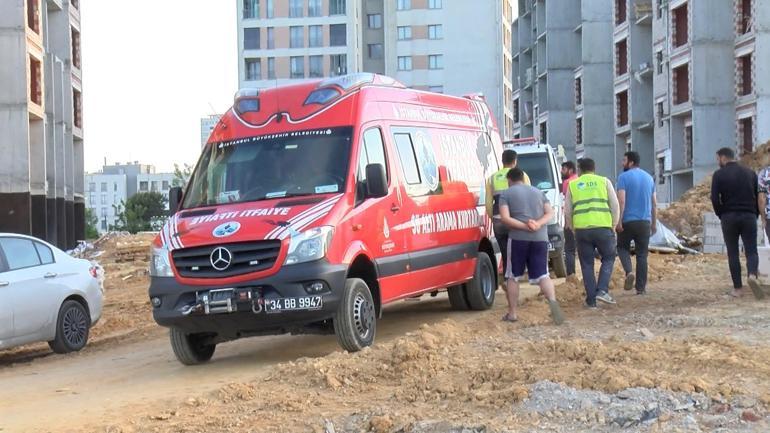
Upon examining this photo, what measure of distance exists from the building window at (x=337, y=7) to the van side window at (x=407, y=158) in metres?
86.5

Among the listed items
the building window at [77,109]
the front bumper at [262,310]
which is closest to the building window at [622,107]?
the building window at [77,109]

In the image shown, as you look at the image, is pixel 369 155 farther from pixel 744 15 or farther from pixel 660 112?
pixel 660 112

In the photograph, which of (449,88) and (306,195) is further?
(449,88)

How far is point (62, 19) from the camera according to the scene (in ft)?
164

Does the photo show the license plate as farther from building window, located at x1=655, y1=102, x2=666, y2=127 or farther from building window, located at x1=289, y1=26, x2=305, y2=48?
building window, located at x1=289, y1=26, x2=305, y2=48

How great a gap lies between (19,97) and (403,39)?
64.1 metres

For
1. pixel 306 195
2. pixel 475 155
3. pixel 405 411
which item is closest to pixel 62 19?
pixel 475 155

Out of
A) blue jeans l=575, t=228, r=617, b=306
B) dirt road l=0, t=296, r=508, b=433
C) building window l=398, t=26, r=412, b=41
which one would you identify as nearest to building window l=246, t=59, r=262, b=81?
building window l=398, t=26, r=412, b=41

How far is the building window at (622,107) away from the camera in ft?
Answer: 220

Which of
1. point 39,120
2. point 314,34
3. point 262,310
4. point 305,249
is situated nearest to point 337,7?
point 314,34

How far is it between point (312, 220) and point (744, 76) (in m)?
46.7

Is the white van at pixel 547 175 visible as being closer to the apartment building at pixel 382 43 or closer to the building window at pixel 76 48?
the building window at pixel 76 48

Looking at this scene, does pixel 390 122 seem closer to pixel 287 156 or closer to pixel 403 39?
pixel 287 156

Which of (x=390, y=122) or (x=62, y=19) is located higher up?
(x=62, y=19)
